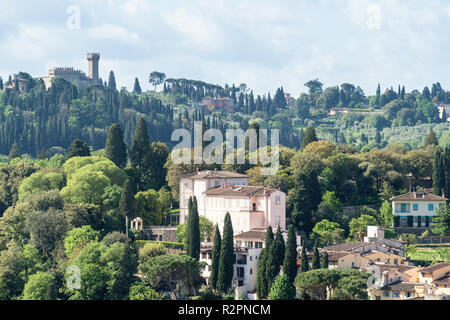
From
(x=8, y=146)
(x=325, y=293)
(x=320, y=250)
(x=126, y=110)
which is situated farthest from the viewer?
(x=126, y=110)

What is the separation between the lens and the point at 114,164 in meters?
63.9

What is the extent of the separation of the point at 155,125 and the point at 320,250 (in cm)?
7831

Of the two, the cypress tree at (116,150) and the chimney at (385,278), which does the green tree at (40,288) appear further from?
the cypress tree at (116,150)

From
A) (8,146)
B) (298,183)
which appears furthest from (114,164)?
(8,146)

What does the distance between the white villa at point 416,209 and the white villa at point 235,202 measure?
27.9 feet

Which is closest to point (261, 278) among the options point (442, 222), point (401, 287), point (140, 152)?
point (401, 287)

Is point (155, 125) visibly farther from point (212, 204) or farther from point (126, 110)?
point (212, 204)

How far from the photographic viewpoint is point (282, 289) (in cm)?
4631

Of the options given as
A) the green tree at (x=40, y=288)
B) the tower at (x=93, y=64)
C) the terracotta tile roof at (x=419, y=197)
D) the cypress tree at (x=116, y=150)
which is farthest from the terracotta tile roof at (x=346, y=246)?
the tower at (x=93, y=64)

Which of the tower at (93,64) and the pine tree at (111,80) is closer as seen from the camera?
the tower at (93,64)

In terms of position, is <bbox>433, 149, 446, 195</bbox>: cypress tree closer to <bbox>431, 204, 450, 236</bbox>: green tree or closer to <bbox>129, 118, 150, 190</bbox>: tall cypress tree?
<bbox>431, 204, 450, 236</bbox>: green tree

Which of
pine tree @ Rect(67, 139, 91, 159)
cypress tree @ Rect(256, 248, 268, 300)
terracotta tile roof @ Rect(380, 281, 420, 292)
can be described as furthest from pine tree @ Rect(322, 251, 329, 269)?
pine tree @ Rect(67, 139, 91, 159)

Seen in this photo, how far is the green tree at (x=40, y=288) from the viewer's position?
162 ft

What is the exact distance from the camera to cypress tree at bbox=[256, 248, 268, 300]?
48037mm
